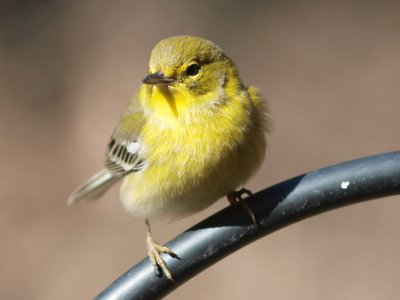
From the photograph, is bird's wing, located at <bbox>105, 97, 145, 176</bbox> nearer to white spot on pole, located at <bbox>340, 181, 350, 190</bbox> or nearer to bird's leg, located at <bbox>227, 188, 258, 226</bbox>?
bird's leg, located at <bbox>227, 188, 258, 226</bbox>

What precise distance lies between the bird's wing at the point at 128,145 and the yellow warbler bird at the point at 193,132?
0.09 metres

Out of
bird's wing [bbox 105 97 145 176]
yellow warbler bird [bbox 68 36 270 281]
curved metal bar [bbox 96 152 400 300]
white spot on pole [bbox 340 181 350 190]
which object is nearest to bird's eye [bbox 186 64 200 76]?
yellow warbler bird [bbox 68 36 270 281]

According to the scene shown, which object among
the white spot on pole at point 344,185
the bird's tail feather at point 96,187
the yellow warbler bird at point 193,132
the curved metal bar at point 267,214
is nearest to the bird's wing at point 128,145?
the yellow warbler bird at point 193,132

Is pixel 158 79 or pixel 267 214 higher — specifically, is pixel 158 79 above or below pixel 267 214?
above

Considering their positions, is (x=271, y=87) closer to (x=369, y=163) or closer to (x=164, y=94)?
(x=164, y=94)

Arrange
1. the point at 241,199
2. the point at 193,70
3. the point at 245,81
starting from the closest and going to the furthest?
the point at 241,199, the point at 193,70, the point at 245,81

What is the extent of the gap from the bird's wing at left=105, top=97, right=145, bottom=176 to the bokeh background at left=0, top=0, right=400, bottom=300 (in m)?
2.03

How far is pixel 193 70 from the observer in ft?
10.2

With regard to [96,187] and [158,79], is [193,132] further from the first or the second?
[96,187]

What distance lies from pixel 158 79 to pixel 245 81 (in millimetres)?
4228

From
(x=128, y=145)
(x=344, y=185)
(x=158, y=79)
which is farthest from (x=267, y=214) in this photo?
(x=128, y=145)

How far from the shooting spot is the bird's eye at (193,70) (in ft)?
10.1

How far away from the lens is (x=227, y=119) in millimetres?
3061

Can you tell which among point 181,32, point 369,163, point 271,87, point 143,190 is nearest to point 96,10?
point 181,32
